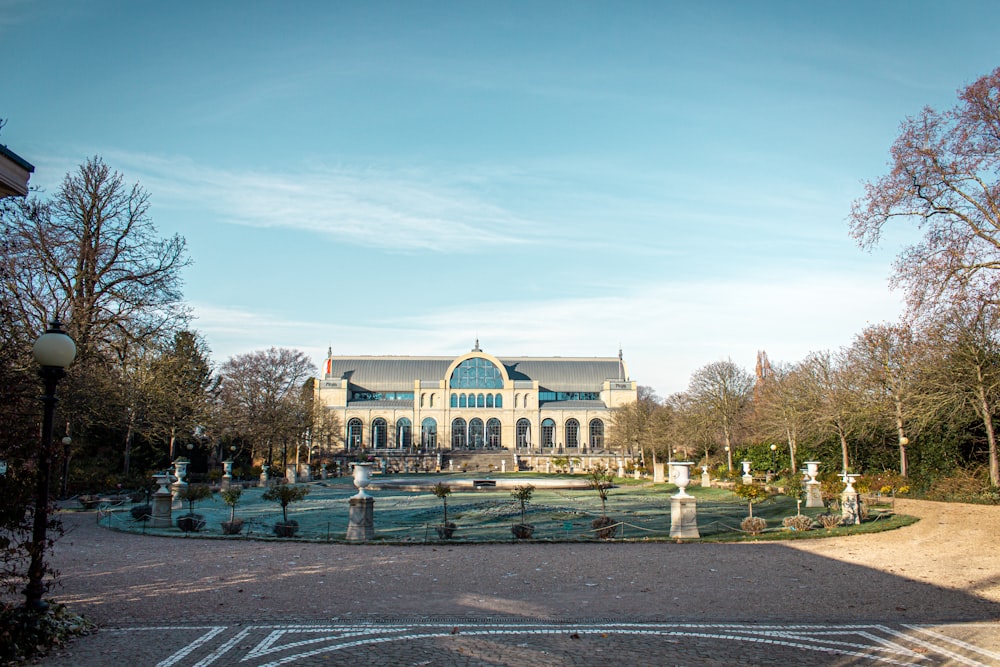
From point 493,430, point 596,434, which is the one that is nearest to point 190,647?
point 493,430

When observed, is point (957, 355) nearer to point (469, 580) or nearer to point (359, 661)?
point (469, 580)

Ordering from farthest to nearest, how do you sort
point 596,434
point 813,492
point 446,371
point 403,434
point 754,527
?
point 446,371
point 596,434
point 403,434
point 813,492
point 754,527

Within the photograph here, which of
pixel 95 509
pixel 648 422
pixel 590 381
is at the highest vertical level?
pixel 590 381

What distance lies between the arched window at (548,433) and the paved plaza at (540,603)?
6377 cm

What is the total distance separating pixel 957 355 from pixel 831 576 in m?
16.8

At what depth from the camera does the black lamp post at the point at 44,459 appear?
759cm

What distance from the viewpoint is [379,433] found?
78.2 meters

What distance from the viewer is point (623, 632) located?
822 centimetres

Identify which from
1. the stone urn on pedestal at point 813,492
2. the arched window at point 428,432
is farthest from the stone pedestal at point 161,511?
the arched window at point 428,432

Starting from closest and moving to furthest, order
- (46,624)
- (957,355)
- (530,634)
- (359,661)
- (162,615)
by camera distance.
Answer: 1. (359,661)
2. (46,624)
3. (530,634)
4. (162,615)
5. (957,355)

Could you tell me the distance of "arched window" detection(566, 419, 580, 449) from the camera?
7906 centimetres

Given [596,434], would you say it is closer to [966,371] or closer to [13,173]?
[966,371]

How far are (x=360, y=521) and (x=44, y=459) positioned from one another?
8.95 m

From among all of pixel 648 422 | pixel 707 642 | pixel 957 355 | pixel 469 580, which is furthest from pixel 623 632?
pixel 648 422
